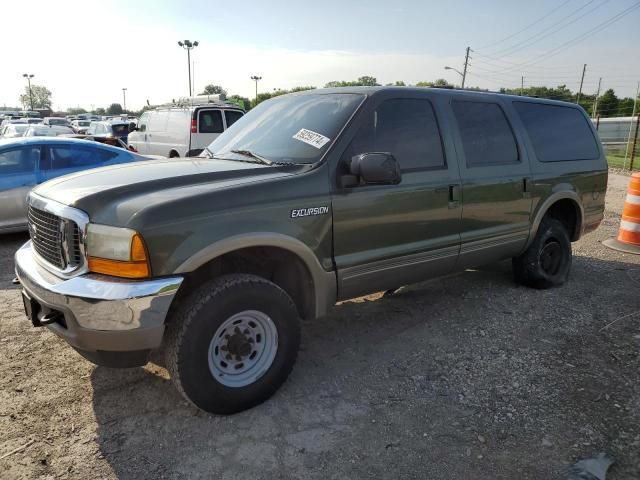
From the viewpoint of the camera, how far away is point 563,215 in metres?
5.66

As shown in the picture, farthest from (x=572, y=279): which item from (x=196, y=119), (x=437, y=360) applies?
(x=196, y=119)

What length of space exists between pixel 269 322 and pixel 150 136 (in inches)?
525

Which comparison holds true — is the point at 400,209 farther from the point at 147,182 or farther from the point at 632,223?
the point at 632,223

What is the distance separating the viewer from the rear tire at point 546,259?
5195 mm

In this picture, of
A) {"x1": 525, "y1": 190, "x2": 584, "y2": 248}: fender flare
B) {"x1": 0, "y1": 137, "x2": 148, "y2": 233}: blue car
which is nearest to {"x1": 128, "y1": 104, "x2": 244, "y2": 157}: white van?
{"x1": 0, "y1": 137, "x2": 148, "y2": 233}: blue car

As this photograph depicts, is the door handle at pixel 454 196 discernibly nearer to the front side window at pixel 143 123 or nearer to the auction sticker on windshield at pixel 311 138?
the auction sticker on windshield at pixel 311 138

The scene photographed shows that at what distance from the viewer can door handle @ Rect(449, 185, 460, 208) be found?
404 centimetres

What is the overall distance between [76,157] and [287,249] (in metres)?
5.97

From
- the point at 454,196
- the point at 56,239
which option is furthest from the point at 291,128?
the point at 56,239

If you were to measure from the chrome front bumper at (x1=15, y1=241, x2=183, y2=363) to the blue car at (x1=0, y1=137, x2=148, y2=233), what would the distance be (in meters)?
5.07

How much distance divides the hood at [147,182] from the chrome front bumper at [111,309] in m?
0.41

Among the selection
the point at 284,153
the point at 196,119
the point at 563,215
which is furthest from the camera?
the point at 196,119

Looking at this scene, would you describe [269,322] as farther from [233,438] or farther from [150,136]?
[150,136]

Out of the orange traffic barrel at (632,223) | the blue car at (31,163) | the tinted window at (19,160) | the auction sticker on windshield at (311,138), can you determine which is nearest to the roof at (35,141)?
the blue car at (31,163)
